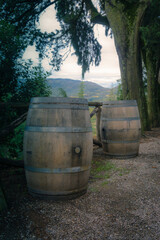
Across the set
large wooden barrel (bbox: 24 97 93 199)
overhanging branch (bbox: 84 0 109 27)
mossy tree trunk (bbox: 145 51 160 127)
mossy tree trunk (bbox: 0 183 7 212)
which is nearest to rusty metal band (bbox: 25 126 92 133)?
large wooden barrel (bbox: 24 97 93 199)

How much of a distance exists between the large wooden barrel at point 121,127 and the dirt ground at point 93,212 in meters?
1.19

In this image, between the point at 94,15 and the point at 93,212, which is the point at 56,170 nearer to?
the point at 93,212

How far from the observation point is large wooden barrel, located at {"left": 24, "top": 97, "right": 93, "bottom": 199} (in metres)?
2.45

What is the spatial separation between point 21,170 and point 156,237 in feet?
7.54

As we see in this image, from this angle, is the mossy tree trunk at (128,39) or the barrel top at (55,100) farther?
the mossy tree trunk at (128,39)

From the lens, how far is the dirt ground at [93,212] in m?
1.93

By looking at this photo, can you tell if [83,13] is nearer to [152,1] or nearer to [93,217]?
[152,1]

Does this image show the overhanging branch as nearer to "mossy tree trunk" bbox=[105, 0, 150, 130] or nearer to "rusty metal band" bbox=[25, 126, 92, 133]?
"mossy tree trunk" bbox=[105, 0, 150, 130]

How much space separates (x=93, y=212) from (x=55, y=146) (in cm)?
78

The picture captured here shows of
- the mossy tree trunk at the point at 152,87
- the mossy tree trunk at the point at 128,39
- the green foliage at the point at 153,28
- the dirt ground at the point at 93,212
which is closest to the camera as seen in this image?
the dirt ground at the point at 93,212

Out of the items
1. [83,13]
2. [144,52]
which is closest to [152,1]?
[83,13]

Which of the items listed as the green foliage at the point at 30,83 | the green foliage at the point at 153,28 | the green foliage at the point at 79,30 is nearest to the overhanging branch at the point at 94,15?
the green foliage at the point at 79,30

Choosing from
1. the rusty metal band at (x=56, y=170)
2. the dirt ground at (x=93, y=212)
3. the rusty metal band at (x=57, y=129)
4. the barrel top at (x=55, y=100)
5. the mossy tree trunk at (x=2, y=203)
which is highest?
the barrel top at (x=55, y=100)

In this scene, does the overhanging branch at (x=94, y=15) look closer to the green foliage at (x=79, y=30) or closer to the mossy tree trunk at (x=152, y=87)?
the green foliage at (x=79, y=30)
